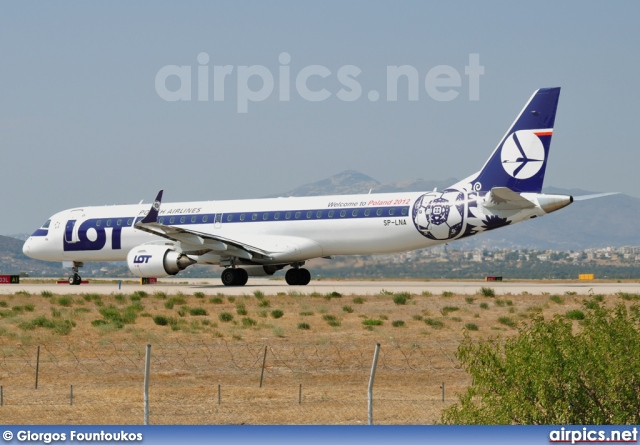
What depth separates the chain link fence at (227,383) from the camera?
16203 mm

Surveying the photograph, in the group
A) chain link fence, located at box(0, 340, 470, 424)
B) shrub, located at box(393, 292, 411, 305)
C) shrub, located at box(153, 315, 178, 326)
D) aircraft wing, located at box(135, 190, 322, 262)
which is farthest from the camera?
aircraft wing, located at box(135, 190, 322, 262)

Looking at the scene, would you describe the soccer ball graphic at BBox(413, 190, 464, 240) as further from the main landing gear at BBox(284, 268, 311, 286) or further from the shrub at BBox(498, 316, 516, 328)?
the shrub at BBox(498, 316, 516, 328)

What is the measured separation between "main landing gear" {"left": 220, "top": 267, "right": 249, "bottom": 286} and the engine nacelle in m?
2.90

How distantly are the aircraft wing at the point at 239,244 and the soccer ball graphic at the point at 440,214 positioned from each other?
5.09 meters

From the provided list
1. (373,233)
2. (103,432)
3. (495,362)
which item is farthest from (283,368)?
(373,233)

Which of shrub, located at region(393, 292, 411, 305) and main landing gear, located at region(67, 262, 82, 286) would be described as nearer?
shrub, located at region(393, 292, 411, 305)

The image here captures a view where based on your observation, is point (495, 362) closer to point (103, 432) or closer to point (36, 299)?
point (103, 432)

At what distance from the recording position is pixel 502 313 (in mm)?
32031

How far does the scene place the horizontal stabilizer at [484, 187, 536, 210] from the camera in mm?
37812

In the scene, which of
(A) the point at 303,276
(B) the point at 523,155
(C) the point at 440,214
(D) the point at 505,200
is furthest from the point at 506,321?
(A) the point at 303,276

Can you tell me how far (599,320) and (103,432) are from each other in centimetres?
795

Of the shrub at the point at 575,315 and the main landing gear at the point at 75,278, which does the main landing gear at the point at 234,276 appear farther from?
the shrub at the point at 575,315

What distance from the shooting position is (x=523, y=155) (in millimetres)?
39625

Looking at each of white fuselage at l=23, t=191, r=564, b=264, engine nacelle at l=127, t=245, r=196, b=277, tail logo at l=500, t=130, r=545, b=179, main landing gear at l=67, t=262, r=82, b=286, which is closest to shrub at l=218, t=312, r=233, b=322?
engine nacelle at l=127, t=245, r=196, b=277
